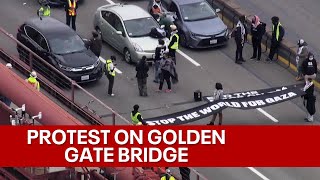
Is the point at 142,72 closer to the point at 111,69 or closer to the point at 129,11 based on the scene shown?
the point at 111,69

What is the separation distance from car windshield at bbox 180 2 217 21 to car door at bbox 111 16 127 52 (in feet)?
9.23

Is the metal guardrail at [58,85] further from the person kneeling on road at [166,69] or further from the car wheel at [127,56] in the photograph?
the car wheel at [127,56]

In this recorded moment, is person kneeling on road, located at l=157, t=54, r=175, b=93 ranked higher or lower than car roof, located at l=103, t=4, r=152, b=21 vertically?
lower

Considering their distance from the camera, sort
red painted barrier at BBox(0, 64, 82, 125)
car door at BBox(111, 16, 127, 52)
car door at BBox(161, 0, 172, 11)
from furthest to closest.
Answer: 1. car door at BBox(161, 0, 172, 11)
2. car door at BBox(111, 16, 127, 52)
3. red painted barrier at BBox(0, 64, 82, 125)

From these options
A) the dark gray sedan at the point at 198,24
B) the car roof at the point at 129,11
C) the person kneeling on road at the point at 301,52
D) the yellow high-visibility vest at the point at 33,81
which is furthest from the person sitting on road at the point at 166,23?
the yellow high-visibility vest at the point at 33,81

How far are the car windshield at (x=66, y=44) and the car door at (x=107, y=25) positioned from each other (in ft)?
7.95

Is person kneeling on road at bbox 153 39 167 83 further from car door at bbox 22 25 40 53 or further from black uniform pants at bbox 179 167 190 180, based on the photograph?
black uniform pants at bbox 179 167 190 180

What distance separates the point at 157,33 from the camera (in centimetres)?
4216

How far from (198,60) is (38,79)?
1161 cm

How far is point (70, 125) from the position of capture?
2809 cm

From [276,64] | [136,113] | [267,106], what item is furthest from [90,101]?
[276,64]

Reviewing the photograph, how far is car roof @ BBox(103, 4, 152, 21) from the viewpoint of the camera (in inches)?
1692

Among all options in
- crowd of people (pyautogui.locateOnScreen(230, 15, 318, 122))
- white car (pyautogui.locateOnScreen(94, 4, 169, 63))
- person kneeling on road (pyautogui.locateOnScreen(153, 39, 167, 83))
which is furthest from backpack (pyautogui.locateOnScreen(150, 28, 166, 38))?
crowd of people (pyautogui.locateOnScreen(230, 15, 318, 122))

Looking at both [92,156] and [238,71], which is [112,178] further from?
[238,71]
